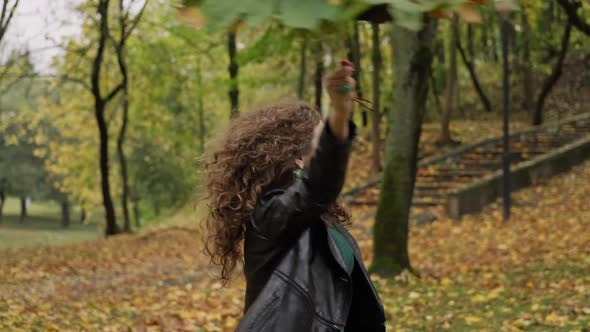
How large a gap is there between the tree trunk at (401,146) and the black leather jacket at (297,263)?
7.69m

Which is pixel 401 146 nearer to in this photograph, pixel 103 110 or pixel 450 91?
pixel 103 110

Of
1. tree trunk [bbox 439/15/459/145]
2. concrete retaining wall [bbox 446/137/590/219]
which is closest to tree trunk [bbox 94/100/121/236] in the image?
concrete retaining wall [bbox 446/137/590/219]

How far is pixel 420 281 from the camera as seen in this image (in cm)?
1019

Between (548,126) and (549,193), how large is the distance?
6.26 m

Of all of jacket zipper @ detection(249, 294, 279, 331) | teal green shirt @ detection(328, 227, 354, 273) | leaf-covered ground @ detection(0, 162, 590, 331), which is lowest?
leaf-covered ground @ detection(0, 162, 590, 331)

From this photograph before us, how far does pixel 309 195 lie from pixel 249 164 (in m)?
0.45

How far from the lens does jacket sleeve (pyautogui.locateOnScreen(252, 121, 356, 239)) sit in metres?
2.10

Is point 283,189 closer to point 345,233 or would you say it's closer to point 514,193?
point 345,233

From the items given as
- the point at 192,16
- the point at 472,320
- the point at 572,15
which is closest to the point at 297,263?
the point at 192,16

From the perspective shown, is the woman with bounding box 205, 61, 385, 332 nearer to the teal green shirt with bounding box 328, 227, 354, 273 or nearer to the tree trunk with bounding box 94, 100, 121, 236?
the teal green shirt with bounding box 328, 227, 354, 273

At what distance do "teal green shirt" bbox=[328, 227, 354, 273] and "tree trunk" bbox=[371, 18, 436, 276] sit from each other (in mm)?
7487

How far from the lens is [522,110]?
3216cm

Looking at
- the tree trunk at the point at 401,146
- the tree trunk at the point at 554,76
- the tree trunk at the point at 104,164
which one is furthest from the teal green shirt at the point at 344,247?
the tree trunk at the point at 554,76

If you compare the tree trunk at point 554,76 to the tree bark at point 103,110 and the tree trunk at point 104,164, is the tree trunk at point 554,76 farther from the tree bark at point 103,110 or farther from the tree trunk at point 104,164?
the tree trunk at point 104,164
